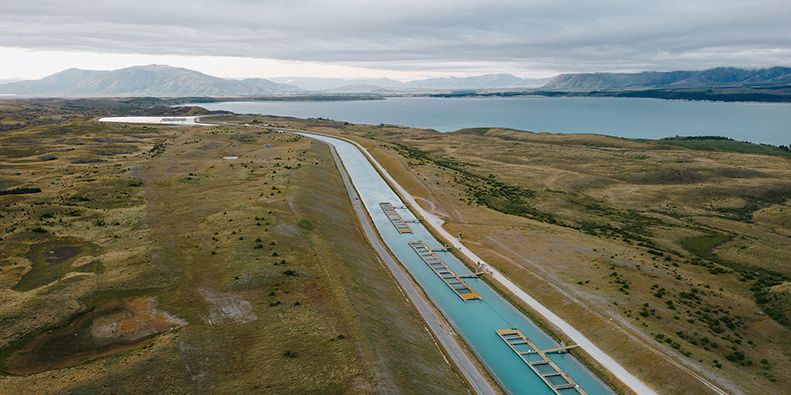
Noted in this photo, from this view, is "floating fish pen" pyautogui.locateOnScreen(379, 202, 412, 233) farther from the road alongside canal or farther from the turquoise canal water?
the road alongside canal

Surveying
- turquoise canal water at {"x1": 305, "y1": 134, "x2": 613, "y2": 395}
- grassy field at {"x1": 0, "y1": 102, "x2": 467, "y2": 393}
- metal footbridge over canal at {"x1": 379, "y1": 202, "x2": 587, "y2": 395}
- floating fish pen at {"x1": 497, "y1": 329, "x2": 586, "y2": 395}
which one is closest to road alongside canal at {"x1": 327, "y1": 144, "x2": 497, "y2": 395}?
grassy field at {"x1": 0, "y1": 102, "x2": 467, "y2": 393}

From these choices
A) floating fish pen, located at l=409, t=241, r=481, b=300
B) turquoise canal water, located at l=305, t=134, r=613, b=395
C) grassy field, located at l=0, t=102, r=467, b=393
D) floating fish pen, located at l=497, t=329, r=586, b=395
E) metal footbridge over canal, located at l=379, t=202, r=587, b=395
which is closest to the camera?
grassy field, located at l=0, t=102, r=467, b=393

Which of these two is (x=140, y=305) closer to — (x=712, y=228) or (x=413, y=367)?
(x=413, y=367)

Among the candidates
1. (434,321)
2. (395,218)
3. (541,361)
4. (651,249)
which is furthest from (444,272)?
(651,249)

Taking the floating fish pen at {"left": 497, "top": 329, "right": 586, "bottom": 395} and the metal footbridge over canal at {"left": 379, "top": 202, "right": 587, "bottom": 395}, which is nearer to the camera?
the floating fish pen at {"left": 497, "top": 329, "right": 586, "bottom": 395}

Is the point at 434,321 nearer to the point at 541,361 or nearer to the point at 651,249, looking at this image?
the point at 541,361

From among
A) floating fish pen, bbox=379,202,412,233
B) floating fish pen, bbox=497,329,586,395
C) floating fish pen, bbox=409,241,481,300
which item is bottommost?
floating fish pen, bbox=497,329,586,395

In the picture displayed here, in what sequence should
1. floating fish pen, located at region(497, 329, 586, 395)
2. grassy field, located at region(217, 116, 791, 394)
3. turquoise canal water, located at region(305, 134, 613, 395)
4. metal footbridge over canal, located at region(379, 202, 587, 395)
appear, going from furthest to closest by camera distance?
grassy field, located at region(217, 116, 791, 394), turquoise canal water, located at region(305, 134, 613, 395), metal footbridge over canal, located at region(379, 202, 587, 395), floating fish pen, located at region(497, 329, 586, 395)
